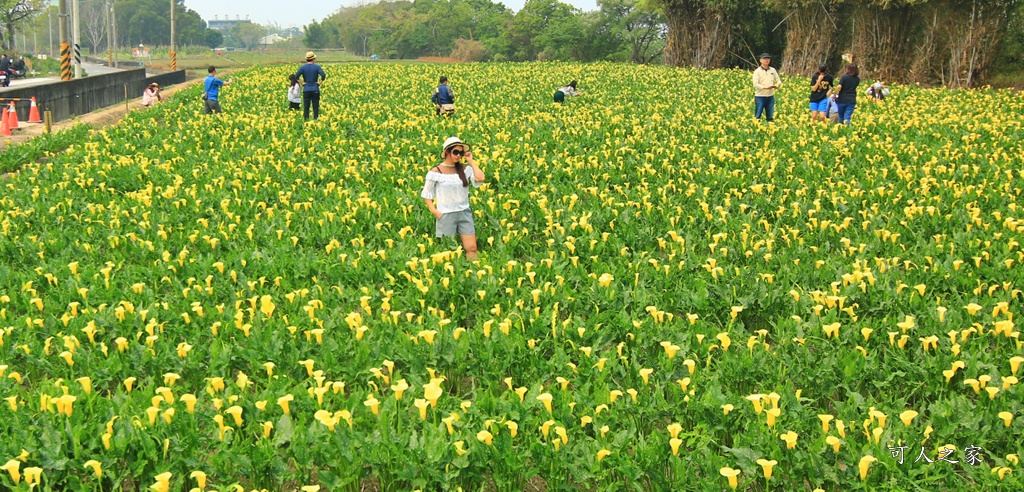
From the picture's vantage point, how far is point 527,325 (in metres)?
6.23

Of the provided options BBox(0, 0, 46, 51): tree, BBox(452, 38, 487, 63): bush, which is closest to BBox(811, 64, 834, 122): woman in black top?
BBox(0, 0, 46, 51): tree

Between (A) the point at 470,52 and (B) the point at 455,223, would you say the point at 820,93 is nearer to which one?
(B) the point at 455,223

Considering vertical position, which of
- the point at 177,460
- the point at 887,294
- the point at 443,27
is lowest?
the point at 177,460

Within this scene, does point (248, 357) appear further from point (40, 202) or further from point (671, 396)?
point (40, 202)

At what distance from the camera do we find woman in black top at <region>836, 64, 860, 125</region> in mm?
16219

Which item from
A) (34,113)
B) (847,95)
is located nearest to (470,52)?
(34,113)

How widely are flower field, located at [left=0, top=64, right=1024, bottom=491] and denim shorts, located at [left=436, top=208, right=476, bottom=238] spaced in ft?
0.47

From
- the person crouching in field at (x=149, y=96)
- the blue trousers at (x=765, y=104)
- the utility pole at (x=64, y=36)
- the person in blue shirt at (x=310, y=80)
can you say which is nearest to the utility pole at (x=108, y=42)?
the utility pole at (x=64, y=36)

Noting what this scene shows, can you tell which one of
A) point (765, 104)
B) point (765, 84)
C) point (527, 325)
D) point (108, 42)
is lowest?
point (527, 325)

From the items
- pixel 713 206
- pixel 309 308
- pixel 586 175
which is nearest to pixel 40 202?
pixel 309 308

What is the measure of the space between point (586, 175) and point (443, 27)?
95599mm

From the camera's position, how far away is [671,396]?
5.03 meters

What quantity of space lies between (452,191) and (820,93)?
1182 cm

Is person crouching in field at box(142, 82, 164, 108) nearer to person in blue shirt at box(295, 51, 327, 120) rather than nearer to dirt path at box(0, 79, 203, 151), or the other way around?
dirt path at box(0, 79, 203, 151)
